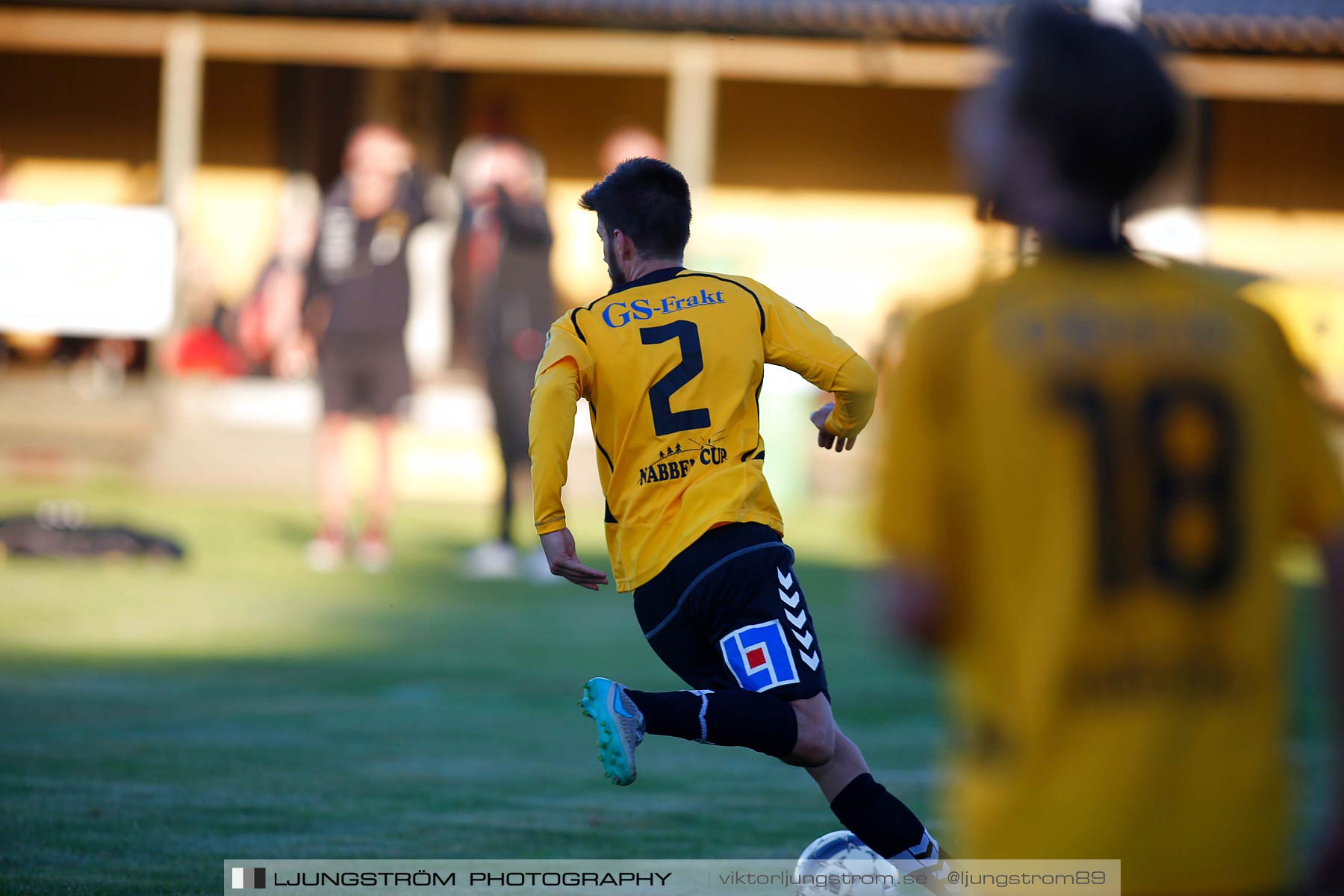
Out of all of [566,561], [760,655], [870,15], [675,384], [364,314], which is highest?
[870,15]

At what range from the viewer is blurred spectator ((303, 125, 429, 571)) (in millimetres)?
10922

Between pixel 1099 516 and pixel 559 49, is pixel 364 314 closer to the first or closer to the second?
pixel 559 49

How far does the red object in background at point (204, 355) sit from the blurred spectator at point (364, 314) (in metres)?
5.95

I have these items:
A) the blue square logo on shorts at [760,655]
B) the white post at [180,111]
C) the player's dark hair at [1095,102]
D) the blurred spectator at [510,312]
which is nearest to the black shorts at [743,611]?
the blue square logo on shorts at [760,655]

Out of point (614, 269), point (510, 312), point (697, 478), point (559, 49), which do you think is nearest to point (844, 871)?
point (697, 478)

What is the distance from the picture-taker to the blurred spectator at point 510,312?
10.9 meters

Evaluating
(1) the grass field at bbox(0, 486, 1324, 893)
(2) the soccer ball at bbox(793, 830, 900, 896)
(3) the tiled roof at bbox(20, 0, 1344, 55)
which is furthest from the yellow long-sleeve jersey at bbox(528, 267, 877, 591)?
(3) the tiled roof at bbox(20, 0, 1344, 55)

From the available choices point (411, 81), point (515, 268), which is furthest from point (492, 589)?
point (411, 81)

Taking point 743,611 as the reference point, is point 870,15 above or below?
above

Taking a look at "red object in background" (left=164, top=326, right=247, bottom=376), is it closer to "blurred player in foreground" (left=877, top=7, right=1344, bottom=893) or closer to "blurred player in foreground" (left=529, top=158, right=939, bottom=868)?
"blurred player in foreground" (left=529, top=158, right=939, bottom=868)

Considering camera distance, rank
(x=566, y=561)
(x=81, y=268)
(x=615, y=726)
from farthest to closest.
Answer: (x=81, y=268), (x=566, y=561), (x=615, y=726)

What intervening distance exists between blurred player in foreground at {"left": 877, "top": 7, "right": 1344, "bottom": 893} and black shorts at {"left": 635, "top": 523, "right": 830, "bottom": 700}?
1834mm

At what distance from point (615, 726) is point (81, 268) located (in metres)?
12.5

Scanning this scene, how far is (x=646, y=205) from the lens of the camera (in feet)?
13.3
